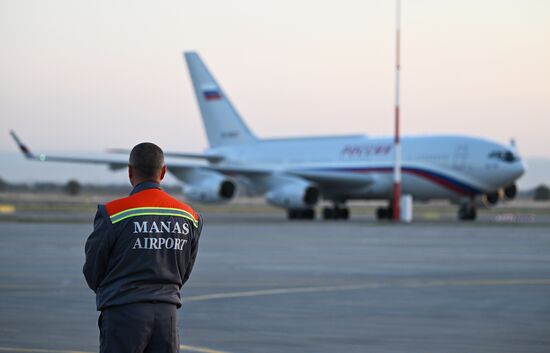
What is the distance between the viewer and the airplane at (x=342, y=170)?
4297 centimetres

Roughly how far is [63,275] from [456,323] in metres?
7.91

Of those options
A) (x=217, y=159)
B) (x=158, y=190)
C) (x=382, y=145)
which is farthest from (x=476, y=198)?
(x=158, y=190)

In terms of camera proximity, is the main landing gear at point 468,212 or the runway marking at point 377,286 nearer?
the runway marking at point 377,286

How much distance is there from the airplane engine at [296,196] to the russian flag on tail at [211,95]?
9261mm

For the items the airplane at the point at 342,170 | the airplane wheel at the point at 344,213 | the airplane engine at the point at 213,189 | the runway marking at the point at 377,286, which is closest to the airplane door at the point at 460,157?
the airplane at the point at 342,170

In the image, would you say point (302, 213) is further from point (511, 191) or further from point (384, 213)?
point (511, 191)

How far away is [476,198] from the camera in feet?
145

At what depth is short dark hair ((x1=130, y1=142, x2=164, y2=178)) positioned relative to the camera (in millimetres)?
5883

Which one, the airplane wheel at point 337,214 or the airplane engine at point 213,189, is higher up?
the airplane engine at point 213,189

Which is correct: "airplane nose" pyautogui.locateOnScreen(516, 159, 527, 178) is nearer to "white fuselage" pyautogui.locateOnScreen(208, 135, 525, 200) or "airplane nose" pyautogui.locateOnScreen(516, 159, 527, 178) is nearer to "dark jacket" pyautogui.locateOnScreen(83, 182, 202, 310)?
"white fuselage" pyautogui.locateOnScreen(208, 135, 525, 200)

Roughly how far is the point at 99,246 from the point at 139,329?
1.55 feet

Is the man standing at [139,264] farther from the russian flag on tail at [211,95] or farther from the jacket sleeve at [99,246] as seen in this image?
the russian flag on tail at [211,95]

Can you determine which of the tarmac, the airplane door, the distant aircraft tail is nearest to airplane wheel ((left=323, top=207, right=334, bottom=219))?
the distant aircraft tail

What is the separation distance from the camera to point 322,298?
1414 cm
